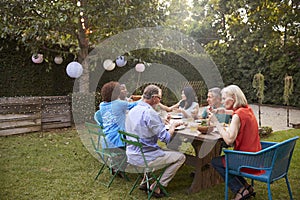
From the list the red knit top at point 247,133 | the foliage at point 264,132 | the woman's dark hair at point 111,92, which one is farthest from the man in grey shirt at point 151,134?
the foliage at point 264,132

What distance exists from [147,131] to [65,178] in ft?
4.96

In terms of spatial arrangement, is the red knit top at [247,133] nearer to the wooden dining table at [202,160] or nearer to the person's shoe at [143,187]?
the wooden dining table at [202,160]

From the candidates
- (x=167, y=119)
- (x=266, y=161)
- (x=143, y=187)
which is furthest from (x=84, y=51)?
(x=266, y=161)

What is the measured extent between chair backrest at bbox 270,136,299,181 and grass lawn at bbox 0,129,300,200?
25.8 inches

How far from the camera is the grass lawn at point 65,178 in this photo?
3.37 m

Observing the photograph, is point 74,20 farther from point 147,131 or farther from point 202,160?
point 202,160

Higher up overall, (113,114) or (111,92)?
(111,92)

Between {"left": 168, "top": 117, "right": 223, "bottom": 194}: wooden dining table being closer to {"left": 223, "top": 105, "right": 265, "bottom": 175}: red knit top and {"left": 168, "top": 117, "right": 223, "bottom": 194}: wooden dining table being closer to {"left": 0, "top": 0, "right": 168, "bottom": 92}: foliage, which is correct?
{"left": 223, "top": 105, "right": 265, "bottom": 175}: red knit top

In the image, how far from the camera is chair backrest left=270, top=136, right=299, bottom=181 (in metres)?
2.56

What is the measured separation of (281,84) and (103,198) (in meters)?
10.3

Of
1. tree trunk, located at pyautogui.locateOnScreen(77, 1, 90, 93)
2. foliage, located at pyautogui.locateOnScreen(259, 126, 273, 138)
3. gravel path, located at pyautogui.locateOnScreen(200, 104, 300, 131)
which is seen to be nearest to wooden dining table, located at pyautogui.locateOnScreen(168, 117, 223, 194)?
foliage, located at pyautogui.locateOnScreen(259, 126, 273, 138)

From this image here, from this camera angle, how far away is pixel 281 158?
8.75ft

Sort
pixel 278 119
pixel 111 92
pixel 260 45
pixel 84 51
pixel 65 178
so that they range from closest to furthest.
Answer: pixel 65 178, pixel 111 92, pixel 84 51, pixel 278 119, pixel 260 45

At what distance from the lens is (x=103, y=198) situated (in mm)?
3289
